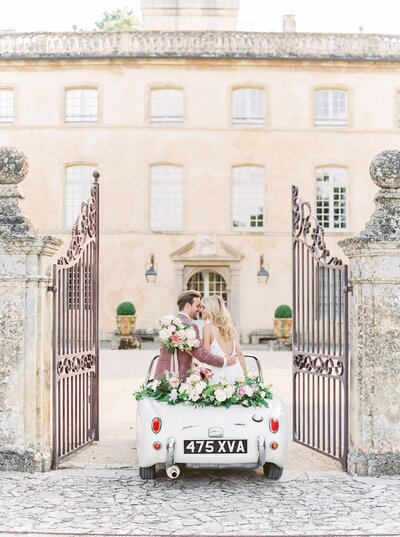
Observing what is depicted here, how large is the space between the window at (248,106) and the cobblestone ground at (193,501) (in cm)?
1859

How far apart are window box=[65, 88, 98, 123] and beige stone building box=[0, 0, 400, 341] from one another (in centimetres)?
4

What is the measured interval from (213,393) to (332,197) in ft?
63.9

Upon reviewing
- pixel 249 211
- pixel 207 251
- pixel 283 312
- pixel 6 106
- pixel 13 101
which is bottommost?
pixel 283 312

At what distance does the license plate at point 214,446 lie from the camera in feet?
19.1

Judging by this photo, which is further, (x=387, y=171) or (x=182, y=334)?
(x=387, y=171)

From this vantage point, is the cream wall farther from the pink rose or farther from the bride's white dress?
the pink rose

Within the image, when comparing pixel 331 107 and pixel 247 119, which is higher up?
pixel 331 107

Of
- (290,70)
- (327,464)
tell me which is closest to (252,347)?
(290,70)

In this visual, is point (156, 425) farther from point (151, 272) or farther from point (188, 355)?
point (151, 272)

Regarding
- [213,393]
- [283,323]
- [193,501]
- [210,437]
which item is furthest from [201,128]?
[193,501]

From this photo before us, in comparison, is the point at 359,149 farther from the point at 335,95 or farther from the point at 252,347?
the point at 252,347

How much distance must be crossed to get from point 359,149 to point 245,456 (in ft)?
66.2

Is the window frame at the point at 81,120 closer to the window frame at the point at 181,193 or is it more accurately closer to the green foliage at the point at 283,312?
the window frame at the point at 181,193

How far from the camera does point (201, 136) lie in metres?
24.5
